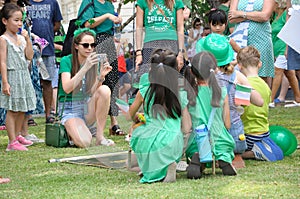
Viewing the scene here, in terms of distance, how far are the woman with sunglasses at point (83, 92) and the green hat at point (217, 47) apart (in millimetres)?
985

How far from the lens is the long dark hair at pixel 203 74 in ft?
18.1

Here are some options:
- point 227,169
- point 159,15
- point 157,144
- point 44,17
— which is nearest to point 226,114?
point 227,169

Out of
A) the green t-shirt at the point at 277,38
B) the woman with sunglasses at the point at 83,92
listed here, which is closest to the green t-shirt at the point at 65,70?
the woman with sunglasses at the point at 83,92

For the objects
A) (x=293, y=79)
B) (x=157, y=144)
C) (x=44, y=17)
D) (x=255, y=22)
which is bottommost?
(x=293, y=79)

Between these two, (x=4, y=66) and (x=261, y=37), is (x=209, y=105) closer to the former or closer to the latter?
(x=4, y=66)

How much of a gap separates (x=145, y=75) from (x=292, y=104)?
690 centimetres

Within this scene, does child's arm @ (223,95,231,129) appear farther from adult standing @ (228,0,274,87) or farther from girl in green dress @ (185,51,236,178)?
adult standing @ (228,0,274,87)

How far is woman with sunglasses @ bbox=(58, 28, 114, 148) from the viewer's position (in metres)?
6.53

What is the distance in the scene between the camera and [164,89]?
5.31 meters

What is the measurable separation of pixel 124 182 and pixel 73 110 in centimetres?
195

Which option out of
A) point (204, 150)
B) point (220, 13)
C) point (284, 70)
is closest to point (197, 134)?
point (204, 150)

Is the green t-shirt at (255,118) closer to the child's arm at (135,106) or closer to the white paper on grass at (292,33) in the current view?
the white paper on grass at (292,33)

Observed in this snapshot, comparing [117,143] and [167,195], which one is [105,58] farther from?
[167,195]

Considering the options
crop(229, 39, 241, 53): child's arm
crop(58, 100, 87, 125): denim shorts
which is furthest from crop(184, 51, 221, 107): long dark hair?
crop(229, 39, 241, 53): child's arm
